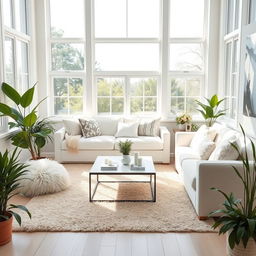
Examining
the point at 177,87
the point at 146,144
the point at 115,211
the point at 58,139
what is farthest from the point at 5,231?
the point at 177,87

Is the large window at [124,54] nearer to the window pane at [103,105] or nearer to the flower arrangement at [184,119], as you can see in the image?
the window pane at [103,105]

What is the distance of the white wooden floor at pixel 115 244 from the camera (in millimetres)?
2975

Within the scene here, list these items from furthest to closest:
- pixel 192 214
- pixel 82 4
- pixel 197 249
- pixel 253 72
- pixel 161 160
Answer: pixel 82 4
pixel 161 160
pixel 253 72
pixel 192 214
pixel 197 249

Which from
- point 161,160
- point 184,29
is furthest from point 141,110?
point 184,29

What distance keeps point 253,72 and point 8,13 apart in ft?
13.0

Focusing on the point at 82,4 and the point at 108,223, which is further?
the point at 82,4

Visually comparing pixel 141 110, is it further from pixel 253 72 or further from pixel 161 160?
pixel 253 72

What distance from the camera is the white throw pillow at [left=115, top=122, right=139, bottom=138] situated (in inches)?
253

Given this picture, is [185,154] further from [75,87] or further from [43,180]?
[75,87]

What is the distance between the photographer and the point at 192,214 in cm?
381

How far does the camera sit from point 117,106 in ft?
22.9

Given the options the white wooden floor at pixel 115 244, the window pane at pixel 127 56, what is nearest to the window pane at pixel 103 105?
the window pane at pixel 127 56

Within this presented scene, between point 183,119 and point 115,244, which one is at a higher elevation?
point 183,119

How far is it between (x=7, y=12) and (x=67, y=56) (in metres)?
1.63
